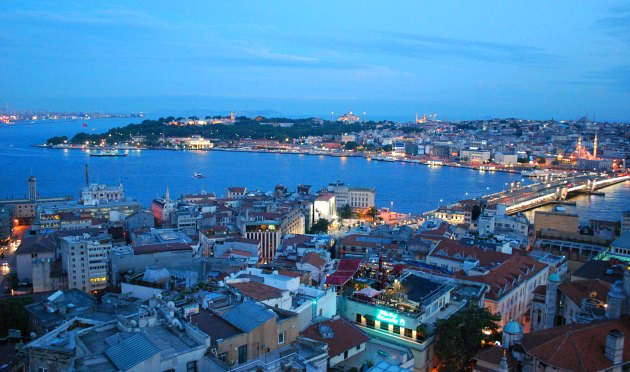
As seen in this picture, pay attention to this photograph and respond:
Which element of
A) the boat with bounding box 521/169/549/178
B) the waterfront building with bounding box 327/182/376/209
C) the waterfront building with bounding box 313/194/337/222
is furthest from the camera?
the boat with bounding box 521/169/549/178

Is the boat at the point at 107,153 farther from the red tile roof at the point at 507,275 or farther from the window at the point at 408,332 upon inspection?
the window at the point at 408,332

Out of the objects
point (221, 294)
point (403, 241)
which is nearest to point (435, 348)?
point (221, 294)

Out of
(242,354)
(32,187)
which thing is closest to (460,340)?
(242,354)

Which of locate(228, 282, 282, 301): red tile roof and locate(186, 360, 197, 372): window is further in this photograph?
locate(228, 282, 282, 301): red tile roof

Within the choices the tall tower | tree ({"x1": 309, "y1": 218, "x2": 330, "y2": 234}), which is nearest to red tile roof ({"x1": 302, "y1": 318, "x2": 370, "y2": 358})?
tree ({"x1": 309, "y1": 218, "x2": 330, "y2": 234})

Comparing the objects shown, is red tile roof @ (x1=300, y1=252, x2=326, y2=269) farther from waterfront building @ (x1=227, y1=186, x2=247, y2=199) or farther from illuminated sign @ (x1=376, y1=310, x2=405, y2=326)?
waterfront building @ (x1=227, y1=186, x2=247, y2=199)

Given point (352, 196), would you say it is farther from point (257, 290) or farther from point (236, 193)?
point (257, 290)
